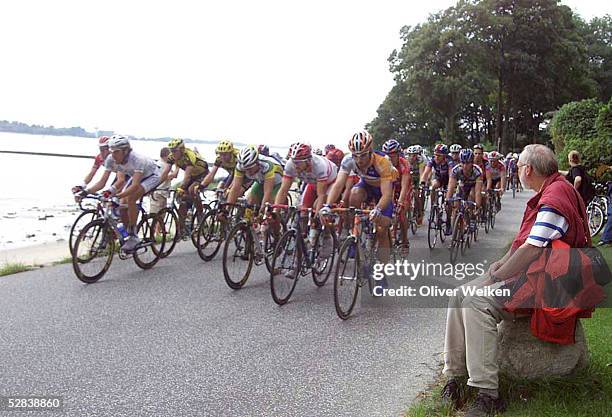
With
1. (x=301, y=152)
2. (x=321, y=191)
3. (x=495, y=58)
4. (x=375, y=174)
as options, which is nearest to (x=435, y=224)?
(x=375, y=174)

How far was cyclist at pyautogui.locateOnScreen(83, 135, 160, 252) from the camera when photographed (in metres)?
9.09

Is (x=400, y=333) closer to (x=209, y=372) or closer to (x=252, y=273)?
(x=209, y=372)

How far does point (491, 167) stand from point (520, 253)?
1257 cm

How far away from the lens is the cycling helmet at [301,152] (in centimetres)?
834

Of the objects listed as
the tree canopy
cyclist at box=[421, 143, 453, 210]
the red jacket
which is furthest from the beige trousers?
the tree canopy

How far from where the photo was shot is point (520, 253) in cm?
404

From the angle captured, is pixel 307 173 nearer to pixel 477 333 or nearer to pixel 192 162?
pixel 192 162

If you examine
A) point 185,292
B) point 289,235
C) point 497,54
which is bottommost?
point 185,292

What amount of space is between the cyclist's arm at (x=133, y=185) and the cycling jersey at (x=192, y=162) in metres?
1.93

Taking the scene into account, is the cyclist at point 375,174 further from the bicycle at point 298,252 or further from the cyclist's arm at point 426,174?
the cyclist's arm at point 426,174

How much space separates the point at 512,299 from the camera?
4.11 meters

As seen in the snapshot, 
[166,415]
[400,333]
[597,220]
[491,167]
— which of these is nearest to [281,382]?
[166,415]

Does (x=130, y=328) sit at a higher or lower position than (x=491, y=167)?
lower

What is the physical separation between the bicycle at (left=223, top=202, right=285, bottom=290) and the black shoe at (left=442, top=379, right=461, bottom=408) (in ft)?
13.3
